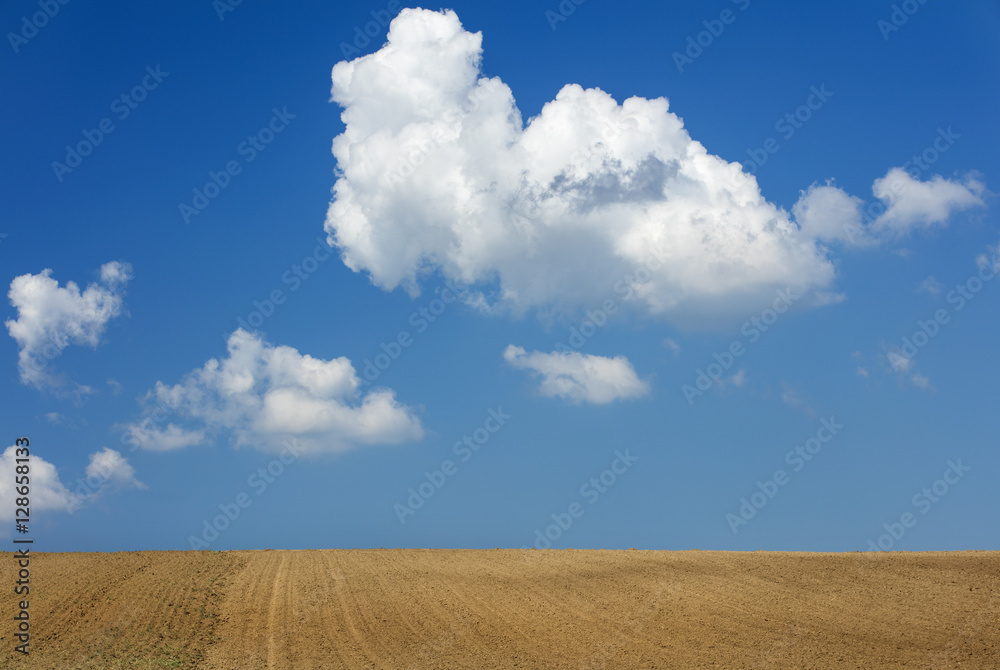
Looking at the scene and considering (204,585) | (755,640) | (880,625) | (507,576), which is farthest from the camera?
(507,576)

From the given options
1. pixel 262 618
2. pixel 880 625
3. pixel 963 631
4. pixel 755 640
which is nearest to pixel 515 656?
pixel 755 640

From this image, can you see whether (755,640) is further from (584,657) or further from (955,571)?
(955,571)

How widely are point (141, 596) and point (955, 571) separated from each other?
38.5m

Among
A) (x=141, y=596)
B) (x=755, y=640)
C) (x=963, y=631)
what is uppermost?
(x=963, y=631)

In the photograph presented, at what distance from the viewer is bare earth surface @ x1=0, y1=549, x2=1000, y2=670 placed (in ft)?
79.6

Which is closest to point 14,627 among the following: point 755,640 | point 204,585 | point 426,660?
point 204,585

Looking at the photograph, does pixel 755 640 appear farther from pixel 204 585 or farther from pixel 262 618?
pixel 204 585

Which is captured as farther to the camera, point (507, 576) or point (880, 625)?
point (507, 576)

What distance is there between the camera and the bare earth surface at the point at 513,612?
24.2 meters

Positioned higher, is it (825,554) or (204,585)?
(825,554)

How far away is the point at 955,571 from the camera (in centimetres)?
3647

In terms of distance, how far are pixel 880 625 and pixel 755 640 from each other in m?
5.62

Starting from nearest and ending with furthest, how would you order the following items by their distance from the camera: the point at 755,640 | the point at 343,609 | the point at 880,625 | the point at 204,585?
the point at 755,640
the point at 880,625
the point at 343,609
the point at 204,585

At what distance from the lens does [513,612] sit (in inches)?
1164
